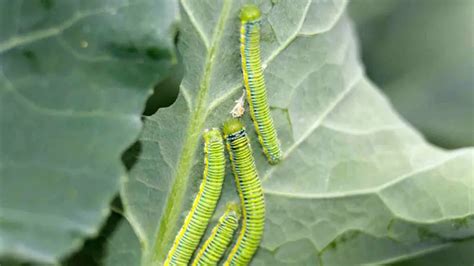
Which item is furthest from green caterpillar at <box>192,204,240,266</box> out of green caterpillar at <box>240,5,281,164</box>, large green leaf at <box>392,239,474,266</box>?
large green leaf at <box>392,239,474,266</box>

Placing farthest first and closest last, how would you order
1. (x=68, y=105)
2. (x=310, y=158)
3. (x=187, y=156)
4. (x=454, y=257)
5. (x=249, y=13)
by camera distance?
(x=454, y=257)
(x=310, y=158)
(x=187, y=156)
(x=249, y=13)
(x=68, y=105)

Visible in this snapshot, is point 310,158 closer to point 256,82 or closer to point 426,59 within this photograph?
point 256,82

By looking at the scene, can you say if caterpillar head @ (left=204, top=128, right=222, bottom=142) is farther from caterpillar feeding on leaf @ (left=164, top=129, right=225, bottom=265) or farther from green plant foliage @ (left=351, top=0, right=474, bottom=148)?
green plant foliage @ (left=351, top=0, right=474, bottom=148)

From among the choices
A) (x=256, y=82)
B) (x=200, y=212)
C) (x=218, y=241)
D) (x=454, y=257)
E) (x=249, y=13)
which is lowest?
(x=454, y=257)

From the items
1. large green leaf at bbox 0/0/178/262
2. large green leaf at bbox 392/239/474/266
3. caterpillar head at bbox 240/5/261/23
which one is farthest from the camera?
large green leaf at bbox 392/239/474/266

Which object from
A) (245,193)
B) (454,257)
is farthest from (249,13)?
(454,257)

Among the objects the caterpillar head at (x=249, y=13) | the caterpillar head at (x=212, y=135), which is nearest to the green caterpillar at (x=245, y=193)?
the caterpillar head at (x=212, y=135)

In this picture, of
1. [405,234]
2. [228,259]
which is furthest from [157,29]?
[405,234]
